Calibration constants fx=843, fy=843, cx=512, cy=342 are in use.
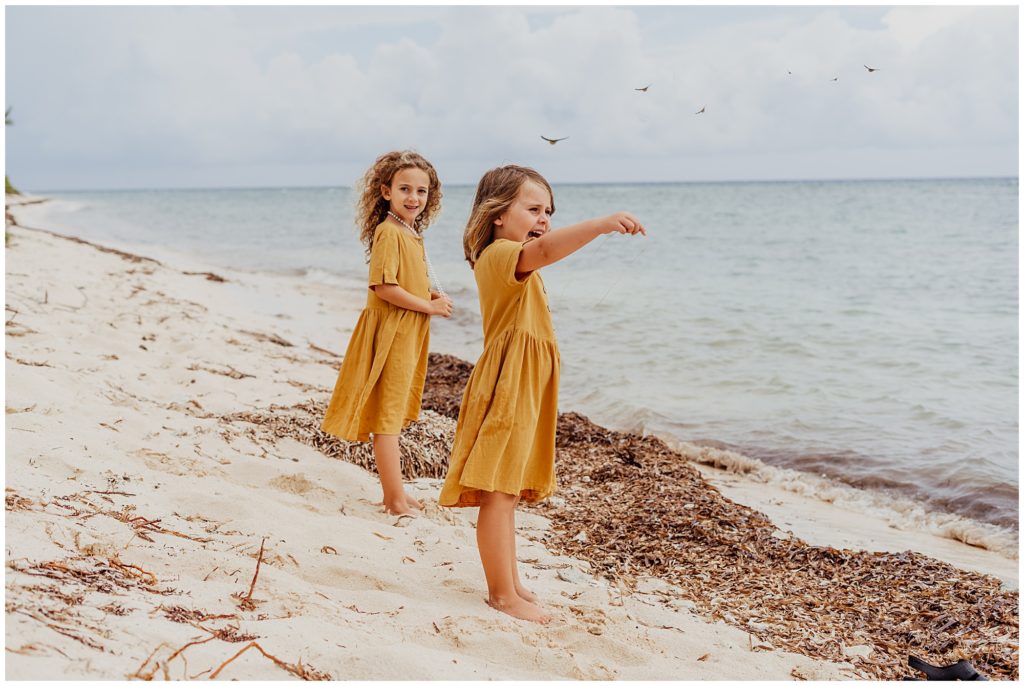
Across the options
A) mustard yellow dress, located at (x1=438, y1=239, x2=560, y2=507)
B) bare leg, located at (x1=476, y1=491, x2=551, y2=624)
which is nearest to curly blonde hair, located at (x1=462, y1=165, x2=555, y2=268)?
mustard yellow dress, located at (x1=438, y1=239, x2=560, y2=507)

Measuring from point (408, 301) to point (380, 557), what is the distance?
1314mm

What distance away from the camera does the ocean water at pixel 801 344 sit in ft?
22.1

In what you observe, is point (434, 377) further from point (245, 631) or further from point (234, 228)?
point (234, 228)

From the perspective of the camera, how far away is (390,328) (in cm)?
433

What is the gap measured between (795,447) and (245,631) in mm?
5446

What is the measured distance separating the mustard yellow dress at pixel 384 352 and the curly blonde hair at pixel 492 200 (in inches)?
43.2

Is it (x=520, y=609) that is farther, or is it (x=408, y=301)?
(x=408, y=301)

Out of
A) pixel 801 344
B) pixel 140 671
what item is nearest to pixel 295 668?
pixel 140 671

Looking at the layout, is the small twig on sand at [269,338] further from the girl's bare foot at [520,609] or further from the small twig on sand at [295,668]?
the small twig on sand at [295,668]

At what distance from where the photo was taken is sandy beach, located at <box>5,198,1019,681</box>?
2.42 m

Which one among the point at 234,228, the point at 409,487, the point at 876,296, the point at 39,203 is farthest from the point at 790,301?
the point at 39,203

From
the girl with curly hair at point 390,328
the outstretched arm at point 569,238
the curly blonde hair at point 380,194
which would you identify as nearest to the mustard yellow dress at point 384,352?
the girl with curly hair at point 390,328

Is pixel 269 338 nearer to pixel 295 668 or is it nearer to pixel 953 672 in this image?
pixel 295 668

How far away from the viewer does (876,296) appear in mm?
14234
